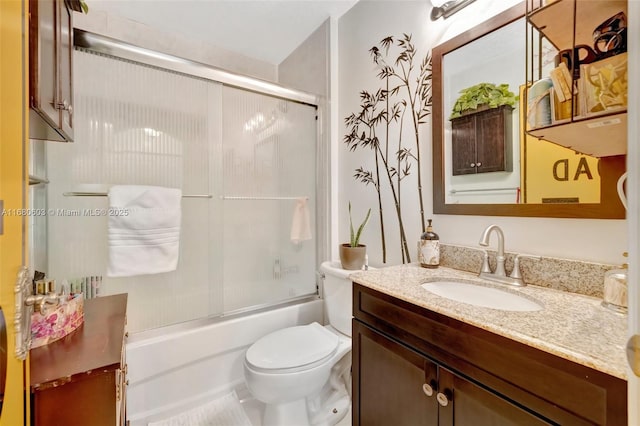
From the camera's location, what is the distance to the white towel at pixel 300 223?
6.80 ft

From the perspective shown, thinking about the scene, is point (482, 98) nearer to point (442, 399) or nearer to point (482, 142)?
point (482, 142)

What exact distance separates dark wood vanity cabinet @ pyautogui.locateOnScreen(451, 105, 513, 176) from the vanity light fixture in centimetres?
50

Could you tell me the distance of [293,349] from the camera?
4.56 ft

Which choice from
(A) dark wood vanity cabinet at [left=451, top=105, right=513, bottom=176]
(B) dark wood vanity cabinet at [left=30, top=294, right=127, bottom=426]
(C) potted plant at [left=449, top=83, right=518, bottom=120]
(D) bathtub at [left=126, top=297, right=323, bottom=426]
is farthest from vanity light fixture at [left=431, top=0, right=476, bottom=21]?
(D) bathtub at [left=126, top=297, right=323, bottom=426]

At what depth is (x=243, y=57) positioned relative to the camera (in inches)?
99.3

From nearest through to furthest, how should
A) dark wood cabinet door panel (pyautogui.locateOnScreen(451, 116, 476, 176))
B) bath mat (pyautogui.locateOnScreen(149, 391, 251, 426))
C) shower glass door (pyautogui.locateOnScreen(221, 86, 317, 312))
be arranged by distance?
dark wood cabinet door panel (pyautogui.locateOnScreen(451, 116, 476, 176)) < bath mat (pyautogui.locateOnScreen(149, 391, 251, 426)) < shower glass door (pyautogui.locateOnScreen(221, 86, 317, 312))

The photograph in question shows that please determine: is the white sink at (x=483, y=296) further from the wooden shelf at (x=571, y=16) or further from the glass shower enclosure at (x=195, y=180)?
the glass shower enclosure at (x=195, y=180)

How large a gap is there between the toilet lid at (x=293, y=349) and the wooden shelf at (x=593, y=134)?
1238 mm

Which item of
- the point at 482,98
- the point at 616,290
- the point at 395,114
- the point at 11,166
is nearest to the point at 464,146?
the point at 482,98

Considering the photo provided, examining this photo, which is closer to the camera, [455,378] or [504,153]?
[455,378]

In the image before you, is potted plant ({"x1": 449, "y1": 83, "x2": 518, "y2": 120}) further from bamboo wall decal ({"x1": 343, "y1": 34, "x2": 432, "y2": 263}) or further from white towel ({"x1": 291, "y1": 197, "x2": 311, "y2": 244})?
white towel ({"x1": 291, "y1": 197, "x2": 311, "y2": 244})

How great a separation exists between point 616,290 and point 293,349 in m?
1.23

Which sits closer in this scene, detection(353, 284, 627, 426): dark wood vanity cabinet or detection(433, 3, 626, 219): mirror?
detection(353, 284, 627, 426): dark wood vanity cabinet

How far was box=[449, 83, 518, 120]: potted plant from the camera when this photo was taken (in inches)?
42.6
